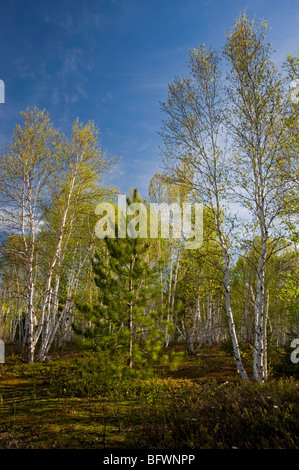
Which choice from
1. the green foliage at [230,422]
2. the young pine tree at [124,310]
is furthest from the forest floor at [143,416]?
the young pine tree at [124,310]

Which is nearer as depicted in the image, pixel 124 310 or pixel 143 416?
pixel 143 416

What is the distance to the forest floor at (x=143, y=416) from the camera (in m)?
3.73

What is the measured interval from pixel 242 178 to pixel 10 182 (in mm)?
9818

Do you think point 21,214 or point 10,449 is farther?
point 21,214

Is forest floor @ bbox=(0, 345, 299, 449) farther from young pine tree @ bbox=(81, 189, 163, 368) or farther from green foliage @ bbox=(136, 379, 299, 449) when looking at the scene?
young pine tree @ bbox=(81, 189, 163, 368)

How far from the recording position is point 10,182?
12055mm

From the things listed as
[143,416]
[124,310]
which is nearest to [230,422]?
[143,416]

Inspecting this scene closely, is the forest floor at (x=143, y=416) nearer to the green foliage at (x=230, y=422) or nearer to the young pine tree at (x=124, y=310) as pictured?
the green foliage at (x=230, y=422)

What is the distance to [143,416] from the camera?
494 centimetres

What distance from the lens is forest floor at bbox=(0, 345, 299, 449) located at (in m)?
3.73

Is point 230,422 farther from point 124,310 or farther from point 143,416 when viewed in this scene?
point 124,310

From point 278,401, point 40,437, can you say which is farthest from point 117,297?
point 278,401

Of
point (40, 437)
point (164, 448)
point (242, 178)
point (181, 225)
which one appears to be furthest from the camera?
point (181, 225)
